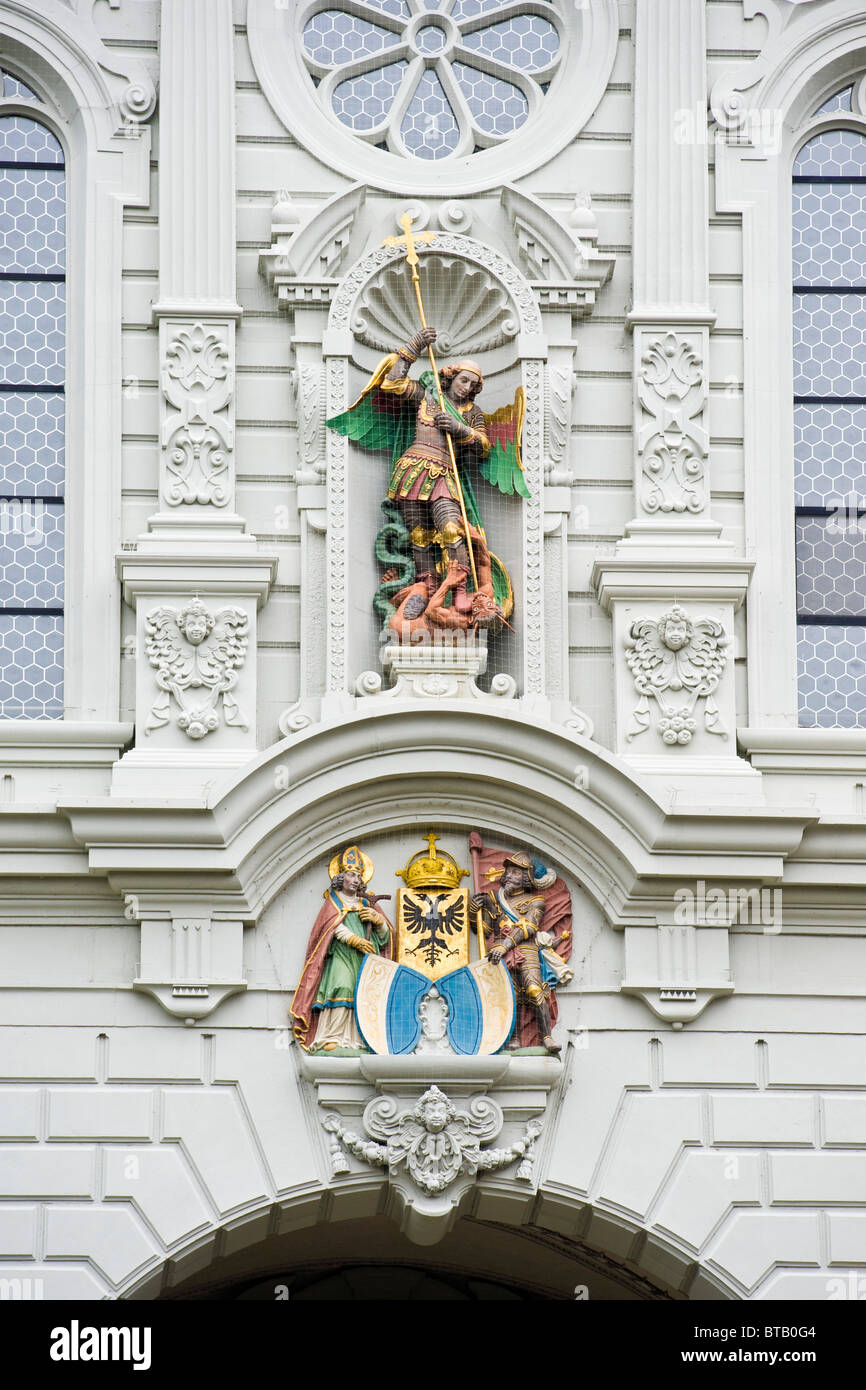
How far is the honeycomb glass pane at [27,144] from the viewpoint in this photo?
18062 millimetres

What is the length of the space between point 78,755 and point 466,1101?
10.7 ft

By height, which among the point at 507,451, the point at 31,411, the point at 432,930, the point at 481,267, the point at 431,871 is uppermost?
Result: the point at 481,267

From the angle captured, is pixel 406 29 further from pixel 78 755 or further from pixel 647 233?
pixel 78 755

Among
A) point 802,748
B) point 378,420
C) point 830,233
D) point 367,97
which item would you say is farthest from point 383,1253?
point 367,97

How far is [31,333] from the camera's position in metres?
17.8

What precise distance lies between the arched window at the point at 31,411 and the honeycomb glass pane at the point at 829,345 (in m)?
5.00

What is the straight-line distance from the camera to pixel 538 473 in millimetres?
17125

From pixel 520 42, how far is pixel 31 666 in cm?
552

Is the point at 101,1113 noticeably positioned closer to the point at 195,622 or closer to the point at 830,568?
the point at 195,622

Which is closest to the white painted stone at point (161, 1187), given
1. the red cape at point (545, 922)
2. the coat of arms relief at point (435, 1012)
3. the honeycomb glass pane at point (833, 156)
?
the coat of arms relief at point (435, 1012)

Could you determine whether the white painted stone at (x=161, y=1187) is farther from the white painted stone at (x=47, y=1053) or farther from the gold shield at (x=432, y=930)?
the gold shield at (x=432, y=930)

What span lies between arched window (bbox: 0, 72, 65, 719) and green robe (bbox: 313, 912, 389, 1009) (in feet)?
8.01

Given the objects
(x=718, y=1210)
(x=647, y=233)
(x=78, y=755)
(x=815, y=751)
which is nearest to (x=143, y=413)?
(x=78, y=755)

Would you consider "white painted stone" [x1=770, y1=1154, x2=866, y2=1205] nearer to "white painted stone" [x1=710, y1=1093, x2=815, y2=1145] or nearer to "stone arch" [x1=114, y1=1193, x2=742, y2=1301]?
"white painted stone" [x1=710, y1=1093, x2=815, y2=1145]
